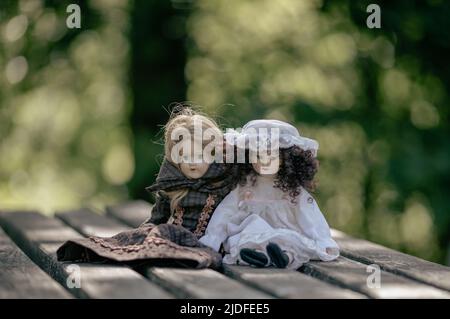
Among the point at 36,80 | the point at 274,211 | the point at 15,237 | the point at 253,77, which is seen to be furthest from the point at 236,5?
the point at 274,211

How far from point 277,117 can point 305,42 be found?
1149 millimetres

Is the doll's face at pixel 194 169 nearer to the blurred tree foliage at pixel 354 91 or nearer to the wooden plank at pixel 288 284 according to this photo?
the wooden plank at pixel 288 284

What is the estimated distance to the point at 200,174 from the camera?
3740mm

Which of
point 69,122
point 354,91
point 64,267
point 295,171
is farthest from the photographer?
point 69,122

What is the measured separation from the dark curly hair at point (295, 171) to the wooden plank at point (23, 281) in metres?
0.98

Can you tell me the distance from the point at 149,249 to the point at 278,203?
23.6 inches

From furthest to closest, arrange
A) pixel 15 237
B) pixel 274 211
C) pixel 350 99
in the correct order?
pixel 350 99 < pixel 15 237 < pixel 274 211

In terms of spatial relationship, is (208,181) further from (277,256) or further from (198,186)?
(277,256)

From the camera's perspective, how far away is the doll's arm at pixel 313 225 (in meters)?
3.63

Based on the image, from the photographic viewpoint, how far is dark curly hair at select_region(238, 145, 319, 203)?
364cm

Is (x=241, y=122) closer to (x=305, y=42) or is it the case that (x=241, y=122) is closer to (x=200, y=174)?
(x=305, y=42)

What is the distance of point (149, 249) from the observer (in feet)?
11.1

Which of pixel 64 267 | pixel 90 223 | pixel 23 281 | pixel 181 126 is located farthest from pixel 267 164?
A: pixel 90 223

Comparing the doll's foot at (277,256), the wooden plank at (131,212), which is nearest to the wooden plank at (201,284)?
the doll's foot at (277,256)
